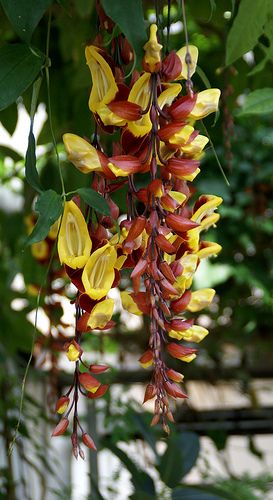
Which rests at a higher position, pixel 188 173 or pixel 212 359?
pixel 188 173

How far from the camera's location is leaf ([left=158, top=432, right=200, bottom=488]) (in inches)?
38.5

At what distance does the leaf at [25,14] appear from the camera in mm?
428

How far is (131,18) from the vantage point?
1.32 feet

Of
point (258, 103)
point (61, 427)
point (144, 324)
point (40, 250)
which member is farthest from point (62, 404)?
point (144, 324)

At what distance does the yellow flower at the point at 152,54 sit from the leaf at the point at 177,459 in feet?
2.19

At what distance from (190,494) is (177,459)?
0.08m

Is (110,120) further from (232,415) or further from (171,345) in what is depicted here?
(232,415)

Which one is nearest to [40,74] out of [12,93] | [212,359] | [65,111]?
[12,93]

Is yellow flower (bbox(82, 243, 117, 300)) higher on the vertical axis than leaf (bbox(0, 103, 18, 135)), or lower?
higher

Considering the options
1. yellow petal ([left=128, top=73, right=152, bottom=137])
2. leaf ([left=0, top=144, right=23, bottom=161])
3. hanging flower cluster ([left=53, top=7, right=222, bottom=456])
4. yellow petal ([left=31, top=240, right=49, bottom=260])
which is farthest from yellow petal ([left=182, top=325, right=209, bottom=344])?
yellow petal ([left=31, top=240, right=49, bottom=260])

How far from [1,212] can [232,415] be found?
2.01 ft

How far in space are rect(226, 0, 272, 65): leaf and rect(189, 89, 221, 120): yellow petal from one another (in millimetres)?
56

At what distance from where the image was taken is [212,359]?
1.59 metres

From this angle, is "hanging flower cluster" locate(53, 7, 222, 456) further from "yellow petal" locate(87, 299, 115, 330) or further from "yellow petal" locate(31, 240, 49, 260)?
"yellow petal" locate(31, 240, 49, 260)
